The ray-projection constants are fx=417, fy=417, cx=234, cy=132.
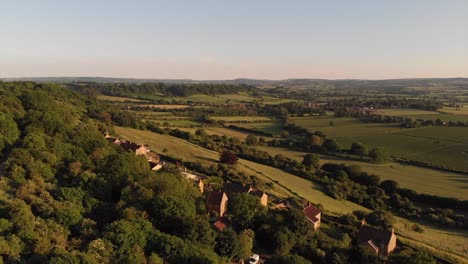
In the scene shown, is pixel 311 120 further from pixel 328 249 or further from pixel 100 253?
pixel 100 253

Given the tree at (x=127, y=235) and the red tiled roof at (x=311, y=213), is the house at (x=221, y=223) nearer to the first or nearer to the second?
the tree at (x=127, y=235)

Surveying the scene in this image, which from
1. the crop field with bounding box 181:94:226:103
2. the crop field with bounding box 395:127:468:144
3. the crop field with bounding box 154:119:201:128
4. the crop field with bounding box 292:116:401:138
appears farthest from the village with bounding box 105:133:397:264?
the crop field with bounding box 181:94:226:103

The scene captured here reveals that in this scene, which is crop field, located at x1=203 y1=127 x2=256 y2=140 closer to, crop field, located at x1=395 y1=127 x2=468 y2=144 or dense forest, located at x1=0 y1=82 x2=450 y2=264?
crop field, located at x1=395 y1=127 x2=468 y2=144

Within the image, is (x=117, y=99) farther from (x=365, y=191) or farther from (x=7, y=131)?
(x=365, y=191)

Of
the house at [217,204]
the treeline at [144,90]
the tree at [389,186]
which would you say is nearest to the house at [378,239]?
the house at [217,204]

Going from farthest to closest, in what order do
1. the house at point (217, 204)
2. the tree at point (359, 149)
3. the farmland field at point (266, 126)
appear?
the farmland field at point (266, 126) → the tree at point (359, 149) → the house at point (217, 204)

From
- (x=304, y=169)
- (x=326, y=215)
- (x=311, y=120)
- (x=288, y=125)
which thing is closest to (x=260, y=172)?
(x=304, y=169)
